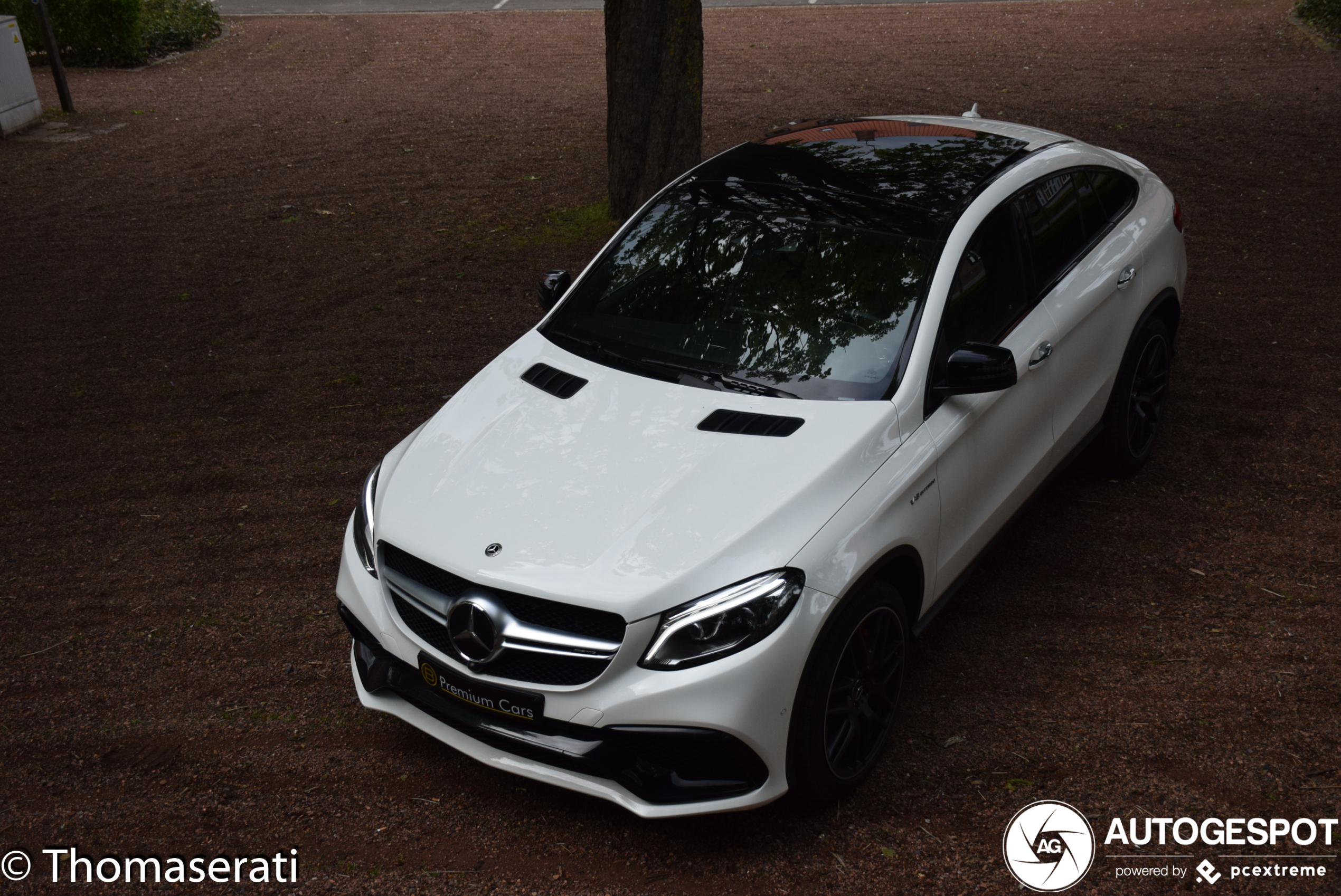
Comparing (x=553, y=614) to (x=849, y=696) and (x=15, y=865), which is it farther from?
(x=15, y=865)

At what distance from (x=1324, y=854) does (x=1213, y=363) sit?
414 cm

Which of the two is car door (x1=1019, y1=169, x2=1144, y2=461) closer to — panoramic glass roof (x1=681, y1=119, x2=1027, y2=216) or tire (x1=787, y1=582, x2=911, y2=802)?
panoramic glass roof (x1=681, y1=119, x2=1027, y2=216)

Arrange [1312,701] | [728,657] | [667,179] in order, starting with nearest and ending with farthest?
[728,657] → [1312,701] → [667,179]

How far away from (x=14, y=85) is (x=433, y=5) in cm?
1111

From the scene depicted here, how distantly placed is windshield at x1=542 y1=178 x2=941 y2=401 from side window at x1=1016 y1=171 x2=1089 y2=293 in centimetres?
63

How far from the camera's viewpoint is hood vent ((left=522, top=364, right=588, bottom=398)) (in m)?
4.19

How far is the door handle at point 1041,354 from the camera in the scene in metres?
4.40

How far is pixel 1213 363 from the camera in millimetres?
6879

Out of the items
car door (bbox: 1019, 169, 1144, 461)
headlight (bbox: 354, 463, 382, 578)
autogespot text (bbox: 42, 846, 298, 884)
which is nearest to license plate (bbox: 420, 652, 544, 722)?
headlight (bbox: 354, 463, 382, 578)

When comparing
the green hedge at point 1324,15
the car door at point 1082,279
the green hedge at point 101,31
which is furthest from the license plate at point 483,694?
the green hedge at point 101,31

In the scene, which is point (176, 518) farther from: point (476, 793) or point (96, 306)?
point (96, 306)

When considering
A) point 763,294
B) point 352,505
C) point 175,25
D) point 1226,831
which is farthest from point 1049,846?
point 175,25

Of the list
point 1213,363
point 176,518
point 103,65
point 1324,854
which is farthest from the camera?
point 103,65

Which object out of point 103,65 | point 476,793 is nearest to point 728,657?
point 476,793
